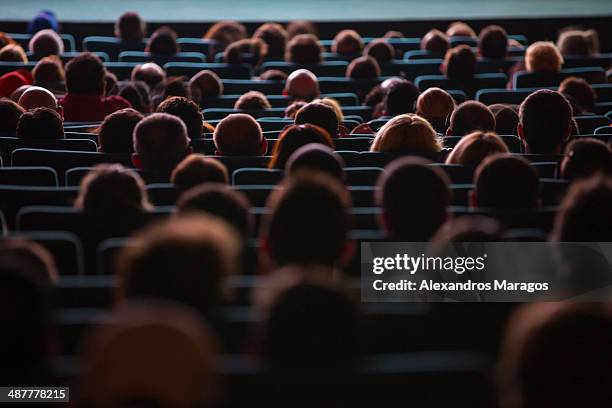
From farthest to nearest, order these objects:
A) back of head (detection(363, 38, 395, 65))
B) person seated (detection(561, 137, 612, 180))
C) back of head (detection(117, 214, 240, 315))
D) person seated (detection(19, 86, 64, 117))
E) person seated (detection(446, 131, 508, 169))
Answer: back of head (detection(363, 38, 395, 65)) < person seated (detection(19, 86, 64, 117)) < person seated (detection(446, 131, 508, 169)) < person seated (detection(561, 137, 612, 180)) < back of head (detection(117, 214, 240, 315))

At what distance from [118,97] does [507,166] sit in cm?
314

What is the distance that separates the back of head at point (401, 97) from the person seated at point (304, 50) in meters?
1.80

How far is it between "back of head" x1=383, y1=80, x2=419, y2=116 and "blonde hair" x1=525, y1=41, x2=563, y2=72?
4.83 ft

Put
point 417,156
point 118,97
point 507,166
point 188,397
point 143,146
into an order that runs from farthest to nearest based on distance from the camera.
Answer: point 118,97
point 417,156
point 143,146
point 507,166
point 188,397

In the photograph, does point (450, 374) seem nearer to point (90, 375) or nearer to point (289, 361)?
point (289, 361)

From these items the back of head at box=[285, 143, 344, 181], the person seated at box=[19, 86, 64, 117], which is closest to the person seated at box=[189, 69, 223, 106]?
the person seated at box=[19, 86, 64, 117]

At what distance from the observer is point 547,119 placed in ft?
14.0

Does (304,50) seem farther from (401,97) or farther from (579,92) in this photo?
(579,92)

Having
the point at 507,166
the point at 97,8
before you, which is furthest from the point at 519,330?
the point at 97,8

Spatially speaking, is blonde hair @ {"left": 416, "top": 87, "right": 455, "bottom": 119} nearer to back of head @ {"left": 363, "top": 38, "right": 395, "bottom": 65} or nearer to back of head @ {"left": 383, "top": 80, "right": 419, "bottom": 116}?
back of head @ {"left": 383, "top": 80, "right": 419, "bottom": 116}

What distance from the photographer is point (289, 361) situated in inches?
79.9

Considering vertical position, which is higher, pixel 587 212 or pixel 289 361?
pixel 587 212

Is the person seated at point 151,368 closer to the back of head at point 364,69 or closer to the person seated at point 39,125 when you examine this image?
the person seated at point 39,125

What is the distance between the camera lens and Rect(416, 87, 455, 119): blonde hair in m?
5.25
